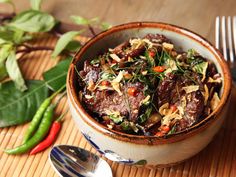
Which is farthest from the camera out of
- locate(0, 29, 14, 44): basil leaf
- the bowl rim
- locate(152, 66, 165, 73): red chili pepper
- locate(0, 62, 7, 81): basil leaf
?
locate(0, 29, 14, 44): basil leaf

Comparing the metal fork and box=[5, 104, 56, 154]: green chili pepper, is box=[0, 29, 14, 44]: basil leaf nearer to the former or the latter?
box=[5, 104, 56, 154]: green chili pepper

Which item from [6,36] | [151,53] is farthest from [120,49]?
[6,36]

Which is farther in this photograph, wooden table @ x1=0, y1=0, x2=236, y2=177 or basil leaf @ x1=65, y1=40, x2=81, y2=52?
basil leaf @ x1=65, y1=40, x2=81, y2=52

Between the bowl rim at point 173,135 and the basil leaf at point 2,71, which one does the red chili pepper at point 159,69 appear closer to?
the bowl rim at point 173,135

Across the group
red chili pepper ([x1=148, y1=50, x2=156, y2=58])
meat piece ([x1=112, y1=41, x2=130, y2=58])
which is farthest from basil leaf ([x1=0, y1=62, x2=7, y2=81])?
red chili pepper ([x1=148, y1=50, x2=156, y2=58])

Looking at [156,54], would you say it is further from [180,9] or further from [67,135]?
[180,9]

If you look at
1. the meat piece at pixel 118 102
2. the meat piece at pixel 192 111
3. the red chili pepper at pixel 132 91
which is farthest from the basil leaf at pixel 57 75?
the meat piece at pixel 192 111
